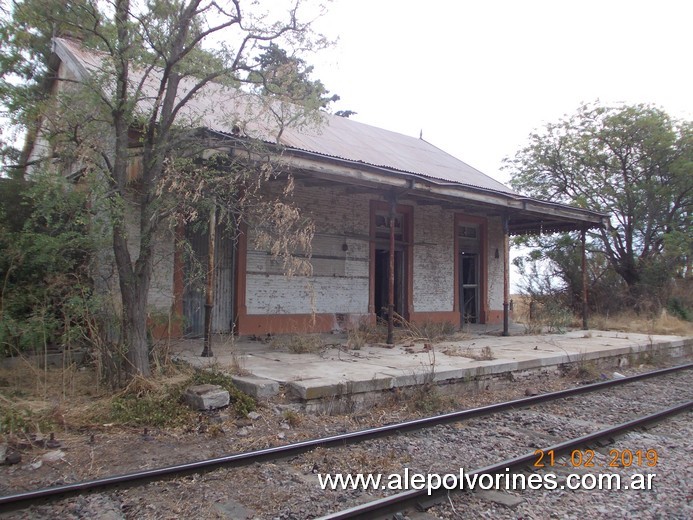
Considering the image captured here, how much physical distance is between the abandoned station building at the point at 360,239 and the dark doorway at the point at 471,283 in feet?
0.10

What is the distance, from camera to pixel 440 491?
162 inches

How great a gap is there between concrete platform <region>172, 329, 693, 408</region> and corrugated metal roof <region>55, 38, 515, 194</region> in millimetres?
3141

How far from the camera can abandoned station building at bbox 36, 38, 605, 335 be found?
9500mm

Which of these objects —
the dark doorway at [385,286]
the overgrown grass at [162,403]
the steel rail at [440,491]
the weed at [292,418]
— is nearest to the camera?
the steel rail at [440,491]

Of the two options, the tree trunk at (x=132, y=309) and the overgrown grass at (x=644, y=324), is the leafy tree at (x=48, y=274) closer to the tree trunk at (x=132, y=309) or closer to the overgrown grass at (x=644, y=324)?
the tree trunk at (x=132, y=309)

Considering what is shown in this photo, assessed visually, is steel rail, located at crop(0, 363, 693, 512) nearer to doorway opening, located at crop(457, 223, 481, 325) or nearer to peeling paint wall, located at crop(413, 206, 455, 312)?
peeling paint wall, located at crop(413, 206, 455, 312)

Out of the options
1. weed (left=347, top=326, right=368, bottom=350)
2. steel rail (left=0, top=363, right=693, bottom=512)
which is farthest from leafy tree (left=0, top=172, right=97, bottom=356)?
weed (left=347, top=326, right=368, bottom=350)

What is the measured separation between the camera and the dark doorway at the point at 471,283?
15.8 meters

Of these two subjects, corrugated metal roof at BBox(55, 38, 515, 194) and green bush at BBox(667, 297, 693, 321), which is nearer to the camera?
corrugated metal roof at BBox(55, 38, 515, 194)

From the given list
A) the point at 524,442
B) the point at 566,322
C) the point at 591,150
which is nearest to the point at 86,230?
the point at 524,442

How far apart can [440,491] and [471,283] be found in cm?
1220

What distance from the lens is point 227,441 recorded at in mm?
5172

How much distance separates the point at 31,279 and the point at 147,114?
2.87 meters

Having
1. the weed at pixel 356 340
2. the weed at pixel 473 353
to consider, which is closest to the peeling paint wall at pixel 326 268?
the weed at pixel 356 340
